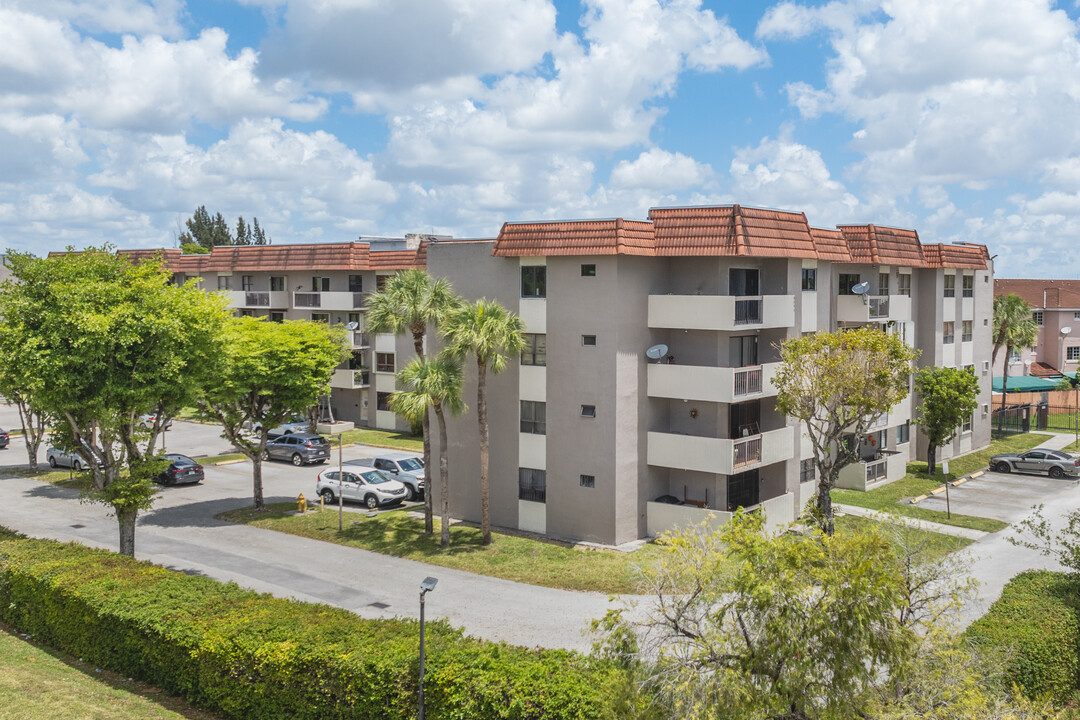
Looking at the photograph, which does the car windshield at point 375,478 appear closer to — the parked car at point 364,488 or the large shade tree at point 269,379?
the parked car at point 364,488

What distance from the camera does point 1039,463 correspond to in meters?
44.4

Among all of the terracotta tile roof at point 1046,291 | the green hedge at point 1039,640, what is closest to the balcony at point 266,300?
the green hedge at point 1039,640

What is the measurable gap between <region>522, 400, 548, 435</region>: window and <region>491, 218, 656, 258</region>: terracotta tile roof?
5.16m

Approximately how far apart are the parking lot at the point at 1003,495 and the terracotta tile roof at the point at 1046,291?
36.7m

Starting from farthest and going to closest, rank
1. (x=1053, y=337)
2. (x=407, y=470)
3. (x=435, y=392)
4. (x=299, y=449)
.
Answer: (x=1053, y=337), (x=299, y=449), (x=407, y=470), (x=435, y=392)

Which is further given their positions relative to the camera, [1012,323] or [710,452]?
[1012,323]

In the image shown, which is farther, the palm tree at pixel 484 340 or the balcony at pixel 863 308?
the balcony at pixel 863 308

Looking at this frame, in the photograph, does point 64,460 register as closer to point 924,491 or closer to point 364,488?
point 364,488

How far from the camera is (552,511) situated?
102 feet

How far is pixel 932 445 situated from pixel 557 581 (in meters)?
24.4

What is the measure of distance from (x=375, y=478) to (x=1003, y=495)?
27260 millimetres

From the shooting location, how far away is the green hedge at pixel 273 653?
14.6 m

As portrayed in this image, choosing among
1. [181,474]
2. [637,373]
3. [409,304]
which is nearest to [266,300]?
[181,474]

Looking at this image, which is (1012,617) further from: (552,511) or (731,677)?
(552,511)
